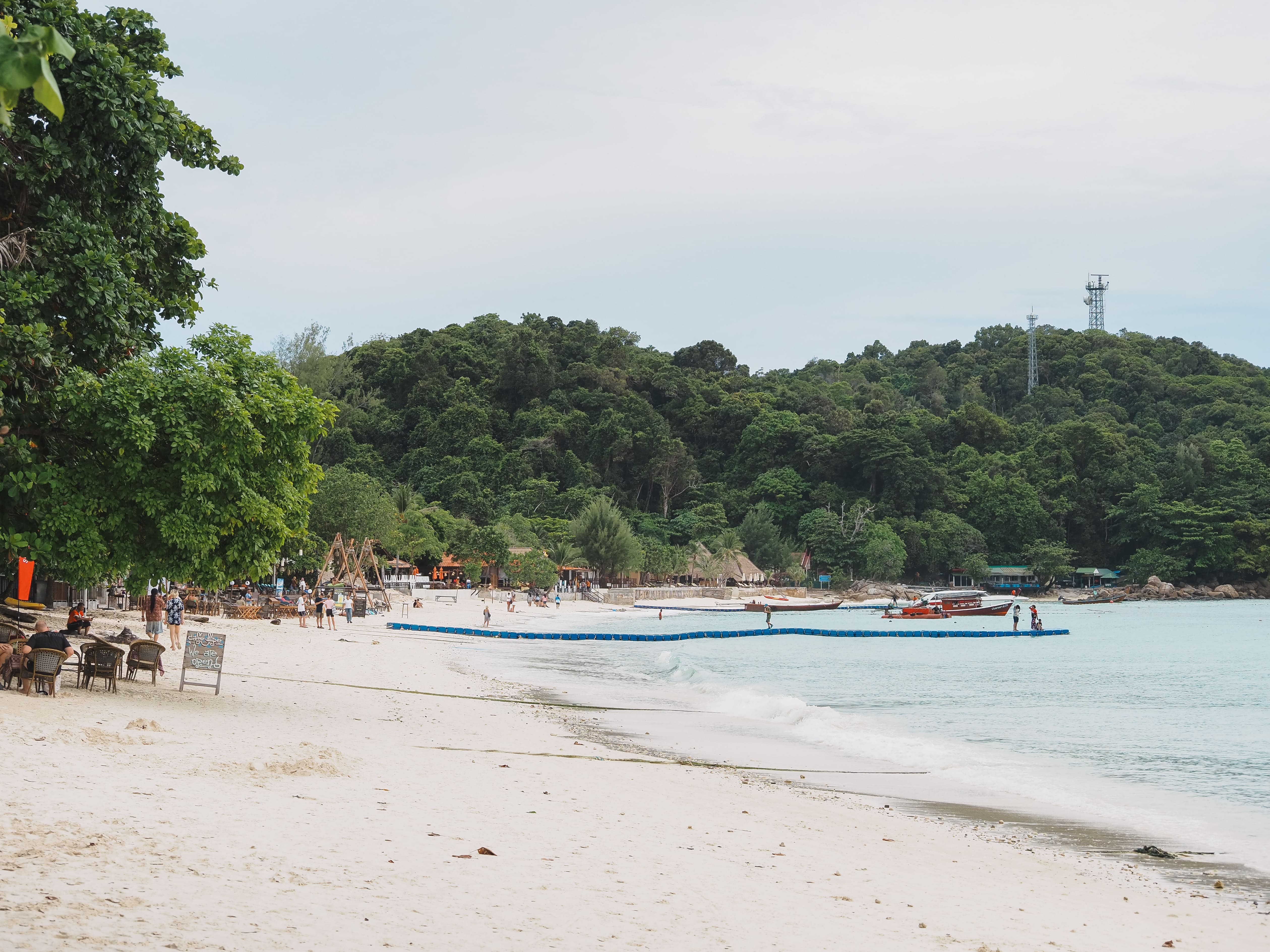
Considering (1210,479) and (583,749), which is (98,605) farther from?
(1210,479)

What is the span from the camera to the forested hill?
98.2 m

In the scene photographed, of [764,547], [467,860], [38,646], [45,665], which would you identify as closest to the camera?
[467,860]

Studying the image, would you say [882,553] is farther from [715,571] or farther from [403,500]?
[403,500]

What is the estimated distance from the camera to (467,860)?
6.43m

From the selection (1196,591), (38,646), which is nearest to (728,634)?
(38,646)

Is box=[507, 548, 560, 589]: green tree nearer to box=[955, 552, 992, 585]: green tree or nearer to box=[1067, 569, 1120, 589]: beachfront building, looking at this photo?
box=[955, 552, 992, 585]: green tree

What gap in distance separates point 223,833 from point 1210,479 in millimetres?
117322

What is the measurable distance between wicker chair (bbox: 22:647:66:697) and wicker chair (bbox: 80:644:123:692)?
940 mm

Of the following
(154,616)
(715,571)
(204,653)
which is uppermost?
(715,571)

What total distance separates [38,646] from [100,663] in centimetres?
97

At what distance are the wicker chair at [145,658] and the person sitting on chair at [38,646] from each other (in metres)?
1.07

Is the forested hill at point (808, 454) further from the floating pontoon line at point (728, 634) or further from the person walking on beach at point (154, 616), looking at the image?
the person walking on beach at point (154, 616)

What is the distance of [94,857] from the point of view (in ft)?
17.6

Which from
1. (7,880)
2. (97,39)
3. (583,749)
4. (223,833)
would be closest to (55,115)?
(7,880)
